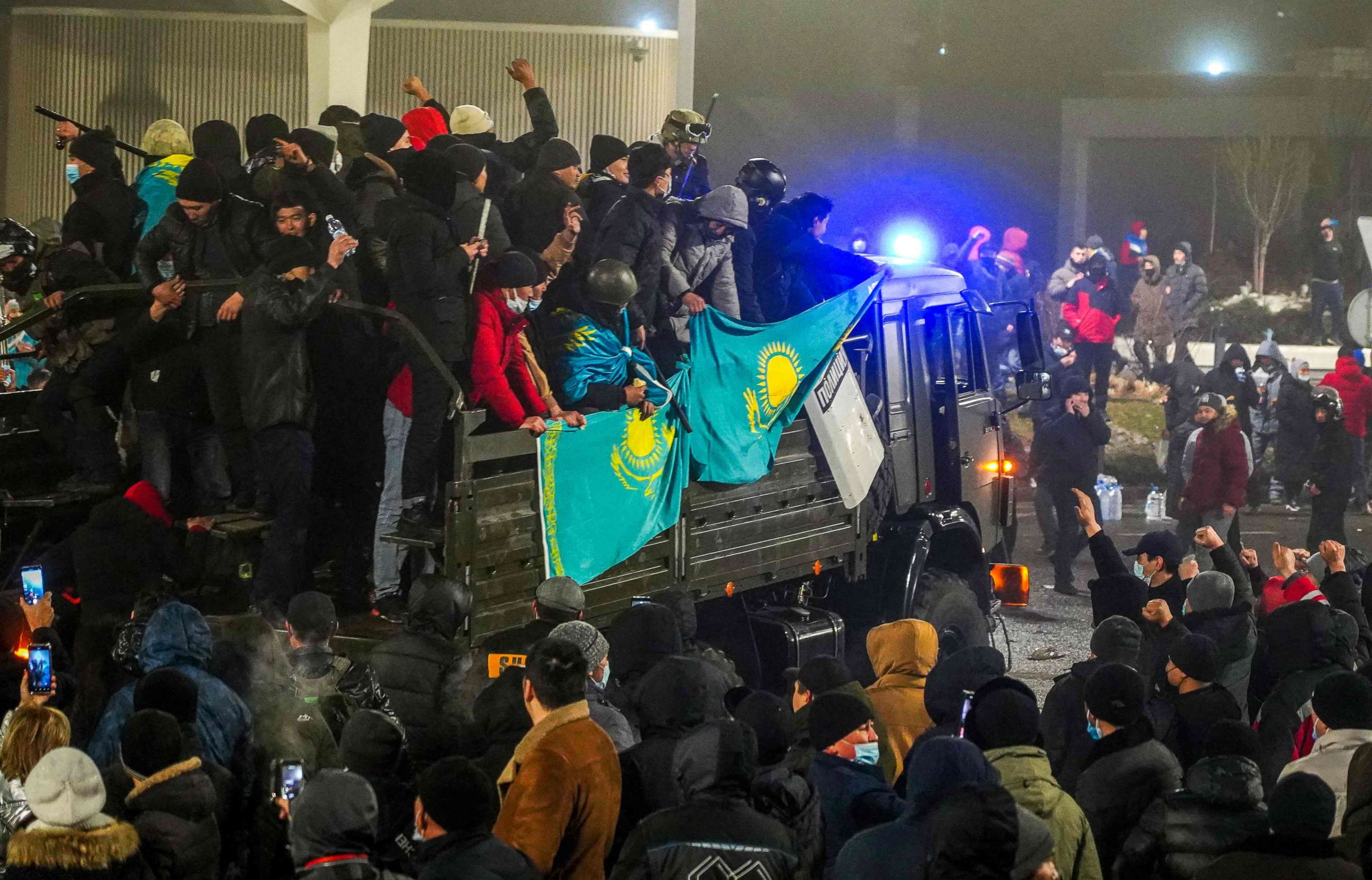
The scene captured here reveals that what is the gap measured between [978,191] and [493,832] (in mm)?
19401

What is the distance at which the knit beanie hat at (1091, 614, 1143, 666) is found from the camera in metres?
6.79

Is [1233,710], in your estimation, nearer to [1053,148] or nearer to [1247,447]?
[1247,447]

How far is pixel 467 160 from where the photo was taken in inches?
329

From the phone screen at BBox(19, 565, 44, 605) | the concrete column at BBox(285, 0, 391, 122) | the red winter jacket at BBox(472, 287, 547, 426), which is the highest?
the concrete column at BBox(285, 0, 391, 122)

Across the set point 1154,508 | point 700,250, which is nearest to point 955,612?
point 700,250

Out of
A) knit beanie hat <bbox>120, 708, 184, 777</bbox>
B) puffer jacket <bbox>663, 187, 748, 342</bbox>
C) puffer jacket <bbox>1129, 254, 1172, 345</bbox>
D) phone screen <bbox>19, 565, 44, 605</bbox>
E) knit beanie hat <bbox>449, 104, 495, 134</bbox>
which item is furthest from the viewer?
puffer jacket <bbox>1129, 254, 1172, 345</bbox>

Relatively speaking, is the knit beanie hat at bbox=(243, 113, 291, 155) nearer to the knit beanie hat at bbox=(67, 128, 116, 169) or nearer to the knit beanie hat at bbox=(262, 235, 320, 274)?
the knit beanie hat at bbox=(67, 128, 116, 169)

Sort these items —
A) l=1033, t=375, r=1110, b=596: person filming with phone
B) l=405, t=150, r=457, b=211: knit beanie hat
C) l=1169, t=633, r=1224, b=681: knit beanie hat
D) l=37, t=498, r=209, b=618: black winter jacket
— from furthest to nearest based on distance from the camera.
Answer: l=1033, t=375, r=1110, b=596: person filming with phone < l=405, t=150, r=457, b=211: knit beanie hat < l=37, t=498, r=209, b=618: black winter jacket < l=1169, t=633, r=1224, b=681: knit beanie hat

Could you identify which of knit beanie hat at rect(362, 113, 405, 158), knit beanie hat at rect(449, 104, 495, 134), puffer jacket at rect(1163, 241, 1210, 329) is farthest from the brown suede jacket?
puffer jacket at rect(1163, 241, 1210, 329)

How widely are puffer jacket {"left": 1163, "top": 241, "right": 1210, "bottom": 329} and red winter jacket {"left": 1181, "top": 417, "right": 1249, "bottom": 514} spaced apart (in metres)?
6.50

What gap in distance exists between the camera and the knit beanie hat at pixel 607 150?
9.84 metres

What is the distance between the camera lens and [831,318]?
917 centimetres

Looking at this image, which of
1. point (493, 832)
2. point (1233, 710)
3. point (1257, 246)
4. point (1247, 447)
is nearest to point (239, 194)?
point (493, 832)

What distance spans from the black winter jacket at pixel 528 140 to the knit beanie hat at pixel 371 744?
17.0ft
